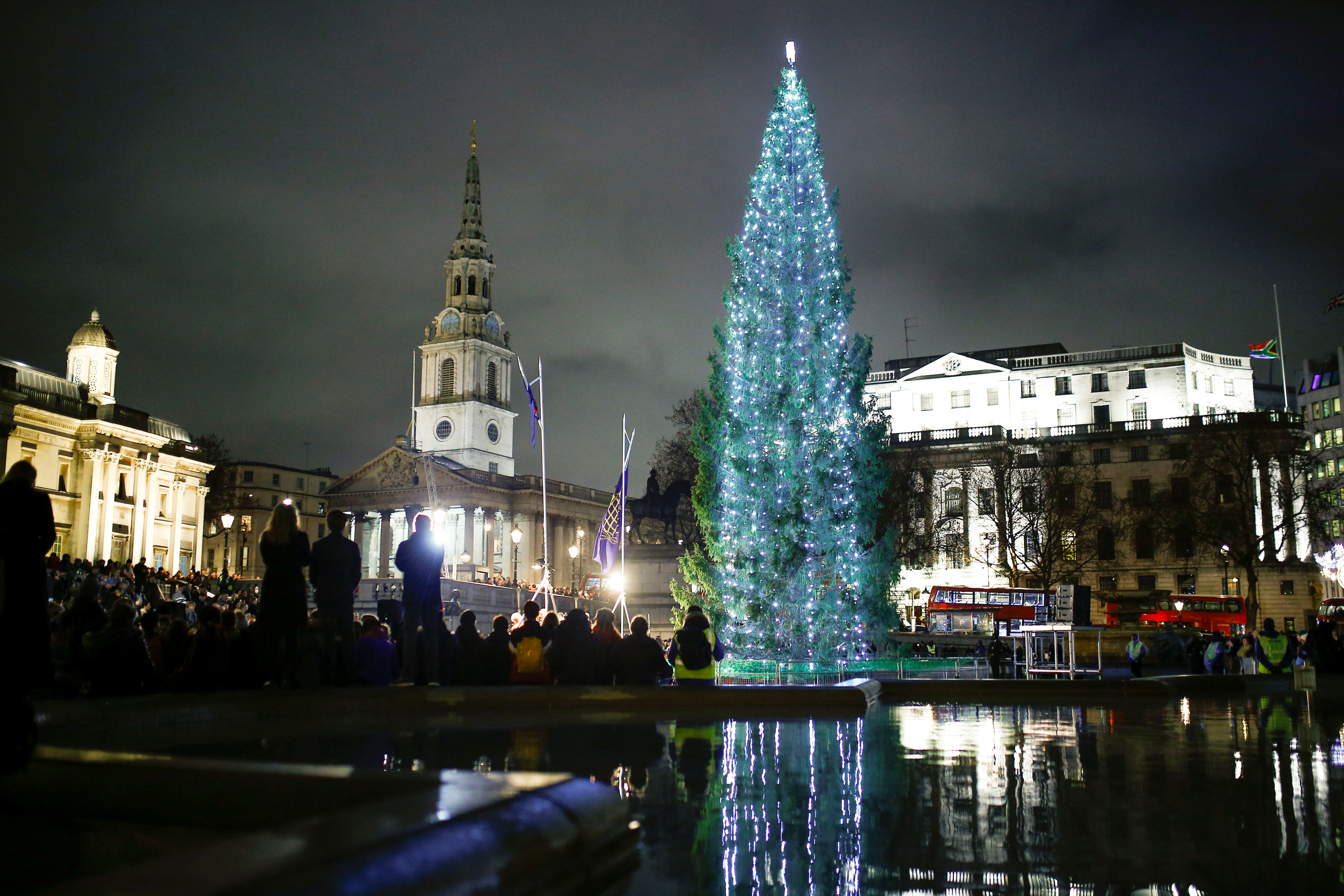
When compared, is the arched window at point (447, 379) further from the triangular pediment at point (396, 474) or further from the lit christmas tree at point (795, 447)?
the lit christmas tree at point (795, 447)

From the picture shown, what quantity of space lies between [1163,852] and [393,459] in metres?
92.3

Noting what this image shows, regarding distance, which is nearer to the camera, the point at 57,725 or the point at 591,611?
the point at 57,725

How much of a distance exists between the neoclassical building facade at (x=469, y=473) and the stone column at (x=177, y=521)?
13.0 metres

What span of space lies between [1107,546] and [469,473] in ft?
165

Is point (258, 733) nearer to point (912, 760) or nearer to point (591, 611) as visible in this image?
point (912, 760)

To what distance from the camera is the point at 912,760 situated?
673 cm

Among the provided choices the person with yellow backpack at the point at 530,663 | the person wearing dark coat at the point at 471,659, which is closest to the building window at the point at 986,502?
the person with yellow backpack at the point at 530,663

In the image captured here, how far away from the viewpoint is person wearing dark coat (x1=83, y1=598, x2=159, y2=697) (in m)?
8.70

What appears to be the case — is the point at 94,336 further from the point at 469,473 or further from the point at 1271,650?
the point at 1271,650

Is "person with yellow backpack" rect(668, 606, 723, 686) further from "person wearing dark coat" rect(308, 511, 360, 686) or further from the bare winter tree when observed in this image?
the bare winter tree

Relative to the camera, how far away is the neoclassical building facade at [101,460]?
2313 inches

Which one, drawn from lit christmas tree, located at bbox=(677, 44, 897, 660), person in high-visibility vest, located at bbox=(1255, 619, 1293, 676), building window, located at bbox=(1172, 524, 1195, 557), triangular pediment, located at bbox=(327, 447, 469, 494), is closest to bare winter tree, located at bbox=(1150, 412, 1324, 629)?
building window, located at bbox=(1172, 524, 1195, 557)

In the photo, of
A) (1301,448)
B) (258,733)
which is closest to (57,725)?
(258,733)

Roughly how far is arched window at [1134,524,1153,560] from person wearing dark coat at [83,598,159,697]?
2557 inches
